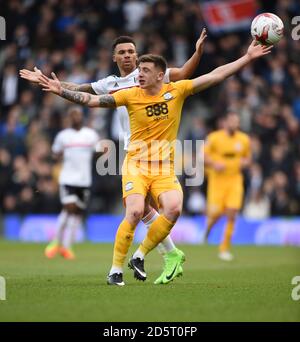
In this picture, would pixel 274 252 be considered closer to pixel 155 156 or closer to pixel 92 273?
pixel 92 273

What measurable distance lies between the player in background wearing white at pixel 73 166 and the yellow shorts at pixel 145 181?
616 cm

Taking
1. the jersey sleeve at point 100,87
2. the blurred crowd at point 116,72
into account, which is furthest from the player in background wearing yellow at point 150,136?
the blurred crowd at point 116,72

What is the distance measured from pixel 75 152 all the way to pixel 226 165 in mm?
2916

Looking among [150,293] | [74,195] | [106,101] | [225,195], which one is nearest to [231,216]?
[225,195]

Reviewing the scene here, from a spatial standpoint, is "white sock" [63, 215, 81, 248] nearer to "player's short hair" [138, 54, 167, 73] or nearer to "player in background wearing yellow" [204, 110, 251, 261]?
"player in background wearing yellow" [204, 110, 251, 261]

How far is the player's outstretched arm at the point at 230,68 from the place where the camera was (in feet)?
32.8

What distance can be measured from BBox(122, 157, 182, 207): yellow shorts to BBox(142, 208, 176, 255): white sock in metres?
0.61

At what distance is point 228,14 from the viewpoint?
23.7 meters

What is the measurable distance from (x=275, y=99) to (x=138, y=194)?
496 inches

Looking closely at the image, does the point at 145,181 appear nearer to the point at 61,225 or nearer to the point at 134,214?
the point at 134,214

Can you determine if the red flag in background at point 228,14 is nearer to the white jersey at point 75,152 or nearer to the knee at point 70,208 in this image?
the white jersey at point 75,152

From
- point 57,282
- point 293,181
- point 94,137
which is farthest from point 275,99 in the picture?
point 57,282

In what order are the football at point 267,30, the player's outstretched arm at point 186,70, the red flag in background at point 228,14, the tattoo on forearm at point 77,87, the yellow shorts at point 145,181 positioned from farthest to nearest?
the red flag in background at point 228,14 → the tattoo on forearm at point 77,87 → the player's outstretched arm at point 186,70 → the football at point 267,30 → the yellow shorts at point 145,181
